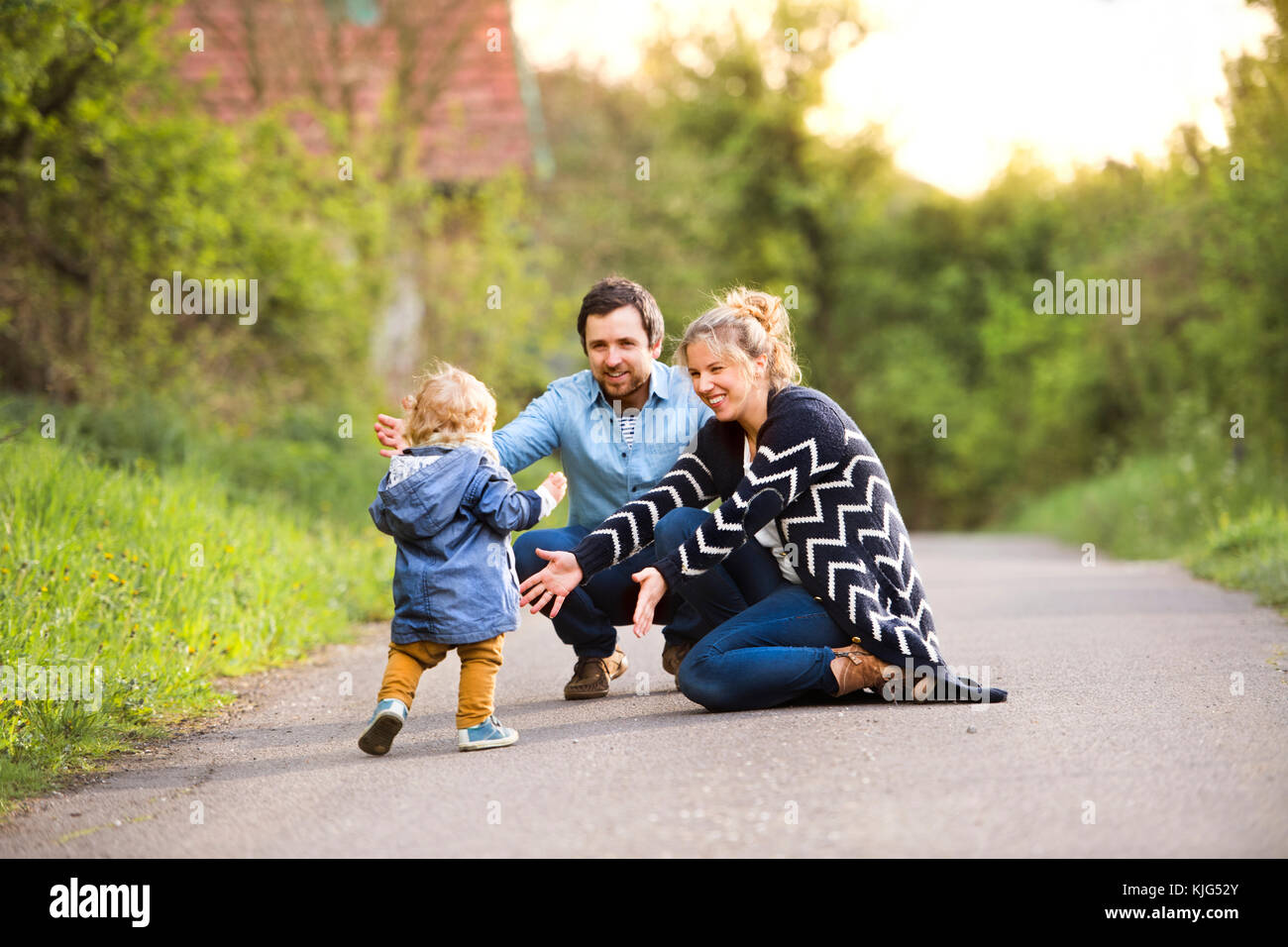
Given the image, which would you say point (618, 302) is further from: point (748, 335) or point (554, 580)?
point (554, 580)

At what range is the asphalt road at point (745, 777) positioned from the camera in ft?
11.9

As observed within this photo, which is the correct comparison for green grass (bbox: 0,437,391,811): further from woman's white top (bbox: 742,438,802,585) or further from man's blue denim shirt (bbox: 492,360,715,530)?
woman's white top (bbox: 742,438,802,585)

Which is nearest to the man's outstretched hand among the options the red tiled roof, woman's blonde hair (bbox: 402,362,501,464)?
woman's blonde hair (bbox: 402,362,501,464)

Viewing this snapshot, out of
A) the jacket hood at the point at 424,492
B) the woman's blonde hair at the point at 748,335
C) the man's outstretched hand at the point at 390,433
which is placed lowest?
the jacket hood at the point at 424,492

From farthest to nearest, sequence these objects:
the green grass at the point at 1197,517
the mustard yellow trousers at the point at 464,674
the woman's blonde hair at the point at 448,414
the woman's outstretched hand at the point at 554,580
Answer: the green grass at the point at 1197,517, the woman's outstretched hand at the point at 554,580, the woman's blonde hair at the point at 448,414, the mustard yellow trousers at the point at 464,674

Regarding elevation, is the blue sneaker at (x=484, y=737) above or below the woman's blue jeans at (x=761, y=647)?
below

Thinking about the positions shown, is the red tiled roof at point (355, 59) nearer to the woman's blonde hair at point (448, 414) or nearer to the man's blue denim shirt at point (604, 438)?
the man's blue denim shirt at point (604, 438)

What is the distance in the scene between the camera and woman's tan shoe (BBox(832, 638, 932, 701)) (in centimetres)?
525

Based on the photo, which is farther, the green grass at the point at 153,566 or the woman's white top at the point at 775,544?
the green grass at the point at 153,566

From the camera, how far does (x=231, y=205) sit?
520 inches

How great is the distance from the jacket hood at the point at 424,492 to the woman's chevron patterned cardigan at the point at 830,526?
2.69 feet

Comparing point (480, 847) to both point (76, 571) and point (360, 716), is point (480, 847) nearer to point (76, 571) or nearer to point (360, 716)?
point (360, 716)

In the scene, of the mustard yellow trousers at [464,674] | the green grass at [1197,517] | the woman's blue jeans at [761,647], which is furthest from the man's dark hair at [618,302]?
the green grass at [1197,517]
